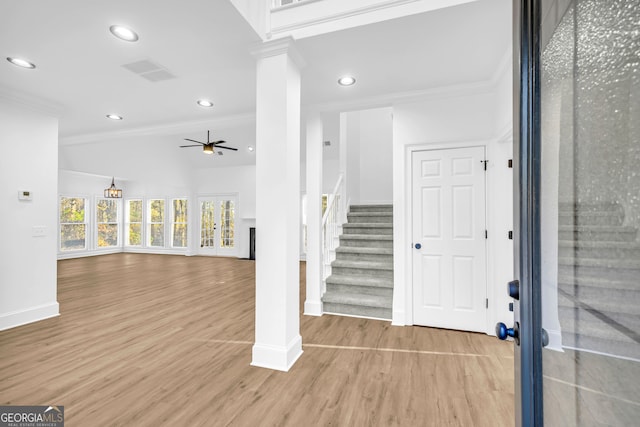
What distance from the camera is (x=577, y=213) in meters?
0.66

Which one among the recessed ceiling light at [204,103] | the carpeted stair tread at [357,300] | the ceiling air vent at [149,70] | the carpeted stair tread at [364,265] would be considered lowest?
the carpeted stair tread at [357,300]

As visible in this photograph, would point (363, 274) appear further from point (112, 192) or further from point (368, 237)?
point (112, 192)

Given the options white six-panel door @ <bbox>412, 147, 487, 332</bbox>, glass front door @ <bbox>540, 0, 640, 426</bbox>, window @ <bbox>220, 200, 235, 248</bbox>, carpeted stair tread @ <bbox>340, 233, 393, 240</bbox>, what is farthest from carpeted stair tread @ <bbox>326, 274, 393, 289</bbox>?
window @ <bbox>220, 200, 235, 248</bbox>

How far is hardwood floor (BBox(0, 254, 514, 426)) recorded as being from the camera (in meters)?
1.83

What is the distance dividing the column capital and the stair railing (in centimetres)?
205

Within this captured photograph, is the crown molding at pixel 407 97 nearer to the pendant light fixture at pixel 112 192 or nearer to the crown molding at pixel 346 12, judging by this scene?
the crown molding at pixel 346 12

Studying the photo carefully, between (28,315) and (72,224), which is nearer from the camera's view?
(28,315)

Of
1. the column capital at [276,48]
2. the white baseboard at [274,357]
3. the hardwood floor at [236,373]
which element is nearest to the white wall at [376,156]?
the hardwood floor at [236,373]

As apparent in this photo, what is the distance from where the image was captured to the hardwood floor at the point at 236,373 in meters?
1.83

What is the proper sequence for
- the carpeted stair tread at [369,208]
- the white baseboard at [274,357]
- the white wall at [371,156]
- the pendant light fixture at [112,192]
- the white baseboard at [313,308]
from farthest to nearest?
the pendant light fixture at [112,192] → the white wall at [371,156] → the carpeted stair tread at [369,208] → the white baseboard at [313,308] → the white baseboard at [274,357]

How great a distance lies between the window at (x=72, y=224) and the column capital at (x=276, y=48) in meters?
9.19

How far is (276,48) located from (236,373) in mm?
2602

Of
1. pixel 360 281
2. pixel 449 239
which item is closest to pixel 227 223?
pixel 360 281

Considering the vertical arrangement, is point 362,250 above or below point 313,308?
above
